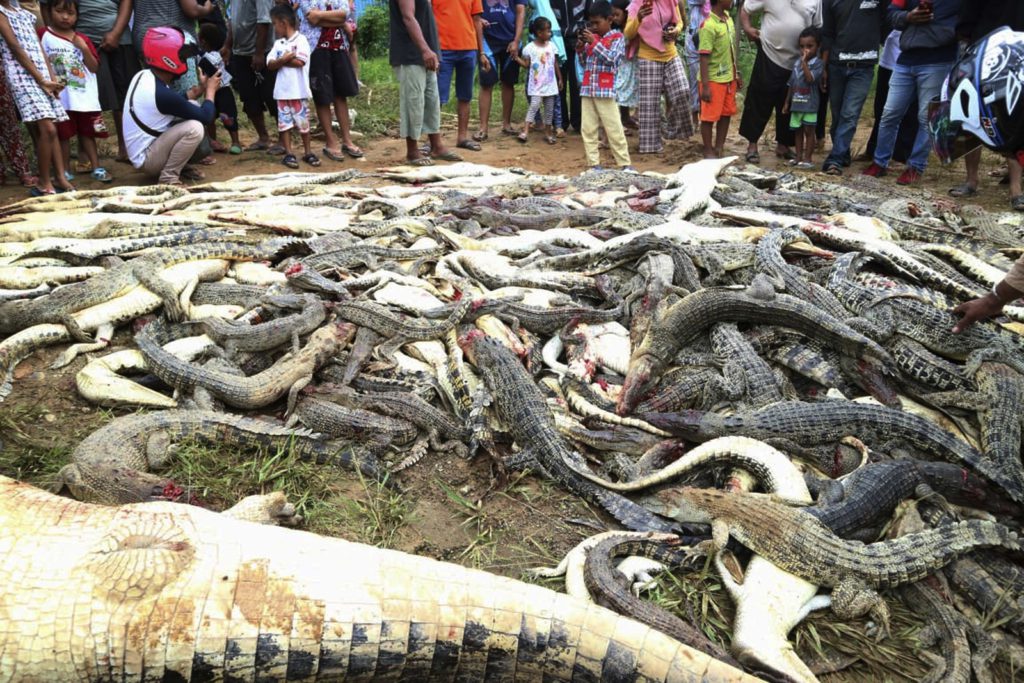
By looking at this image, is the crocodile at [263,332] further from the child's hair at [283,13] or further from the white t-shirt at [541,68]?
the white t-shirt at [541,68]

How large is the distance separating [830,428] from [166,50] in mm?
7971

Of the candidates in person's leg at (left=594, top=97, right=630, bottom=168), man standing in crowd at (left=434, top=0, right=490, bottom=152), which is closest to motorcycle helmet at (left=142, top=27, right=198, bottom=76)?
man standing in crowd at (left=434, top=0, right=490, bottom=152)

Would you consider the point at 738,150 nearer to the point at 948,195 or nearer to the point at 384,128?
the point at 948,195

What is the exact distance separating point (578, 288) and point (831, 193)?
Answer: 3489 millimetres

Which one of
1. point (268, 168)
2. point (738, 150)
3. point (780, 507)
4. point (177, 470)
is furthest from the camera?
point (738, 150)

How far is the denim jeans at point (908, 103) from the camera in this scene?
7938mm

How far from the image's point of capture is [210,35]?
928cm

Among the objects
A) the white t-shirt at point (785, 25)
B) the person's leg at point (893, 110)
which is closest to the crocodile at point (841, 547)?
the person's leg at point (893, 110)

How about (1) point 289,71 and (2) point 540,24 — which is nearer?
(1) point 289,71

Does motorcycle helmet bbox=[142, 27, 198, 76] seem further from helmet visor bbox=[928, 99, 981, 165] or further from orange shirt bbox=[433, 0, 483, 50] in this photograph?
helmet visor bbox=[928, 99, 981, 165]

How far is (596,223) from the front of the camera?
19.2ft

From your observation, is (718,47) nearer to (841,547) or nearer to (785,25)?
(785,25)

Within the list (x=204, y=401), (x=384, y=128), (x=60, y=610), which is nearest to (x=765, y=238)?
(x=204, y=401)

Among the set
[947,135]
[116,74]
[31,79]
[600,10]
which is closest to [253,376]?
[947,135]
